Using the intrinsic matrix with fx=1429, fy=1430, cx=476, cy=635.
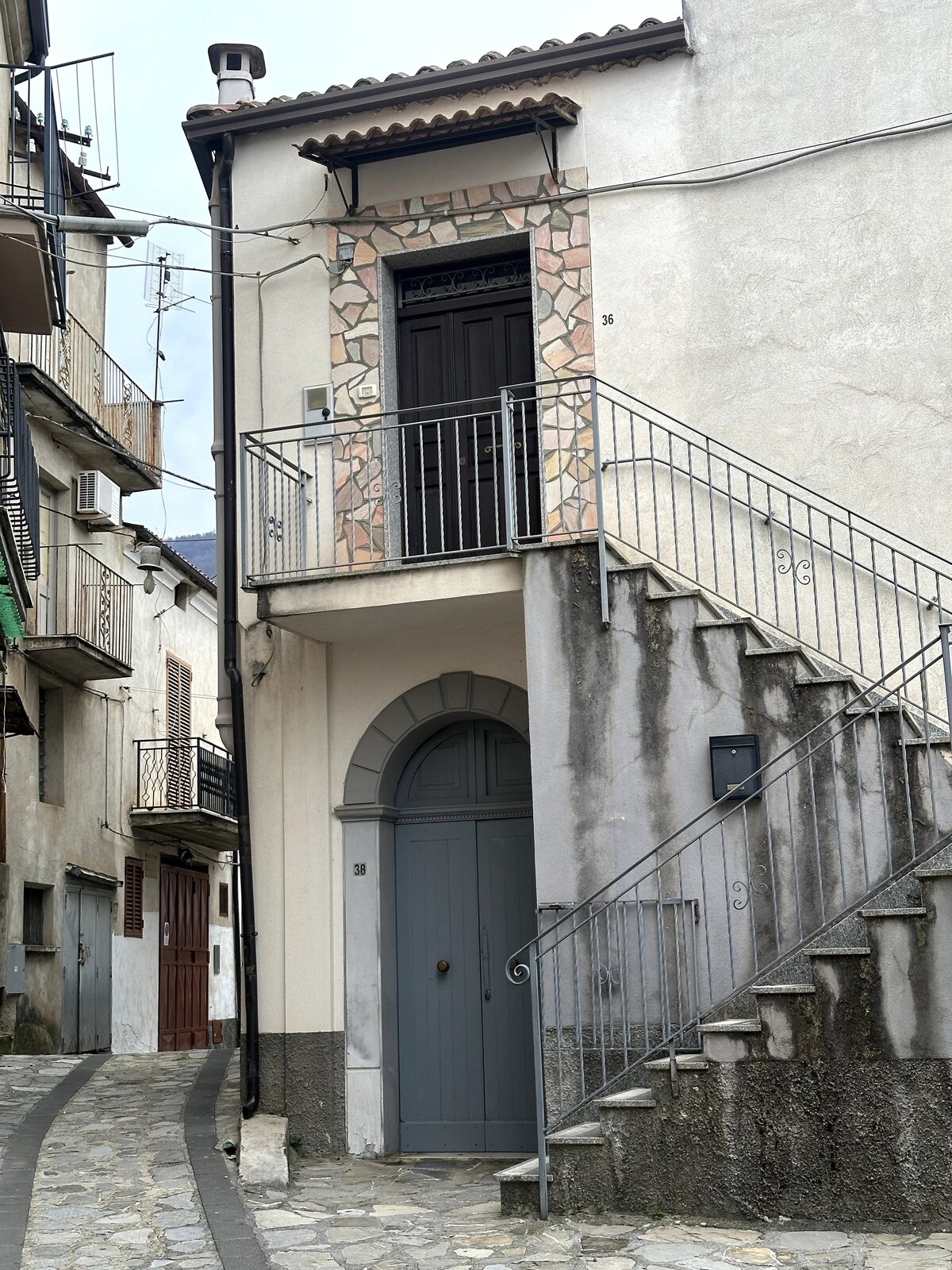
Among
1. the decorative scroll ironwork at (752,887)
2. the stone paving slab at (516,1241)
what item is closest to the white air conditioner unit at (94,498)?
the stone paving slab at (516,1241)

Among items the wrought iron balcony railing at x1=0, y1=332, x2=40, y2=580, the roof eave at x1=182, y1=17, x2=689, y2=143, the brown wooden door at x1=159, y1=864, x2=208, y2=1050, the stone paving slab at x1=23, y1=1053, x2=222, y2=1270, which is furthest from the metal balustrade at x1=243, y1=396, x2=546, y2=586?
the brown wooden door at x1=159, y1=864, x2=208, y2=1050

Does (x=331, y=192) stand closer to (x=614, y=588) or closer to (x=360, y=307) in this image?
(x=360, y=307)

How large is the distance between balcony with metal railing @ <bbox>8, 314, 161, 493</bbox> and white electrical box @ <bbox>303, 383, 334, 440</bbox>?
23.4 ft

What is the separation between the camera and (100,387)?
1952cm

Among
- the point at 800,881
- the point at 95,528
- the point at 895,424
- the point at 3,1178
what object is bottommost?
the point at 3,1178

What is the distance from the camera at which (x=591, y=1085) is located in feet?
27.5

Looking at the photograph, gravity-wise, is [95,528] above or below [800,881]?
above

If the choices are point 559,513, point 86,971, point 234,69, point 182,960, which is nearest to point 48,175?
point 234,69

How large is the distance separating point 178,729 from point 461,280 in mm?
13618

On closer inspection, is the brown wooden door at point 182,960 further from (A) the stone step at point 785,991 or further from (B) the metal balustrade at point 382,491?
(A) the stone step at point 785,991

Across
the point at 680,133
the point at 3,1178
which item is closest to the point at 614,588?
the point at 680,133

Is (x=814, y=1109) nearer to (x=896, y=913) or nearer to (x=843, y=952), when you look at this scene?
(x=843, y=952)

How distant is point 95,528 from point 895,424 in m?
12.4

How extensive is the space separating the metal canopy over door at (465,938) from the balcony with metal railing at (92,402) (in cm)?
865
